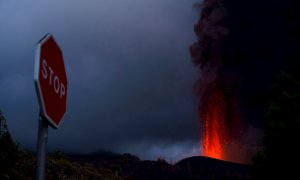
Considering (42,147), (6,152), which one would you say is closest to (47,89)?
(42,147)

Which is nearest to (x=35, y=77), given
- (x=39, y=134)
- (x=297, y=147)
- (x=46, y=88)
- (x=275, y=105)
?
(x=46, y=88)

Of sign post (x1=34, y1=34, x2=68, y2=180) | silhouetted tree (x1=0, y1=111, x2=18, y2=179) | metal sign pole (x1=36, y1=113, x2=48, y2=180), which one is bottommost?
metal sign pole (x1=36, y1=113, x2=48, y2=180)

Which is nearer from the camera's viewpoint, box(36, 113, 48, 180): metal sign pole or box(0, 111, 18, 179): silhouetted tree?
box(36, 113, 48, 180): metal sign pole

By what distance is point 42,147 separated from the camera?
8.73ft

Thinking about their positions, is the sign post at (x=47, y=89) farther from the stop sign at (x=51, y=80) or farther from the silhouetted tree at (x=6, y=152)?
the silhouetted tree at (x=6, y=152)

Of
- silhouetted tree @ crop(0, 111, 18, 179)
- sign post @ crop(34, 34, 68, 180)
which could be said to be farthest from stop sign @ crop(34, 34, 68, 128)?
silhouetted tree @ crop(0, 111, 18, 179)

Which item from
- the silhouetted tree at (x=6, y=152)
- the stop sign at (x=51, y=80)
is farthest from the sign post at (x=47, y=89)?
the silhouetted tree at (x=6, y=152)

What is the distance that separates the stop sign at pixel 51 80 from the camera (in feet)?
8.41

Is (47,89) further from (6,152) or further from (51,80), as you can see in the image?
(6,152)

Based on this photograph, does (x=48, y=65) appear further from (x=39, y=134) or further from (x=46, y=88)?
(x=39, y=134)

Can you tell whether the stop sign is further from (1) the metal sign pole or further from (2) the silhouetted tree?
(2) the silhouetted tree

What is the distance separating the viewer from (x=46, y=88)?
2646 mm

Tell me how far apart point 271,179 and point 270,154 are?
1.40 meters

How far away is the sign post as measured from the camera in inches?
101
